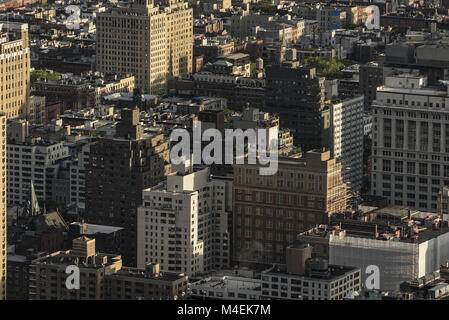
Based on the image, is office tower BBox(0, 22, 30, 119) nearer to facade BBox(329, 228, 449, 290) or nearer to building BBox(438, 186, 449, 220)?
building BBox(438, 186, 449, 220)

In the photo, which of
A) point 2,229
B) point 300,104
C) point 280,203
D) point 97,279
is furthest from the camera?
point 300,104

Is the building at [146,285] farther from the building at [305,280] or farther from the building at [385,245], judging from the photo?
the building at [385,245]

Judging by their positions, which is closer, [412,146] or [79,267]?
[79,267]

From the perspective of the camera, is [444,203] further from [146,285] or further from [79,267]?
[79,267]

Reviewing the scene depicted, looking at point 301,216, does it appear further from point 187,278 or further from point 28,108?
point 28,108

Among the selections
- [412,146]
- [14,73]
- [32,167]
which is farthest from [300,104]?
[14,73]
